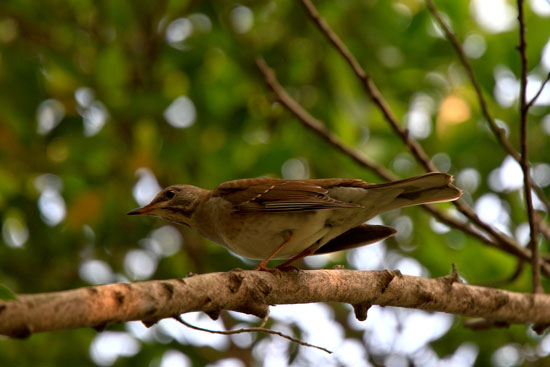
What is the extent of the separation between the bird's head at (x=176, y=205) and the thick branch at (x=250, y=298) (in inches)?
72.8

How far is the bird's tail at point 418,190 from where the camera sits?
457 cm

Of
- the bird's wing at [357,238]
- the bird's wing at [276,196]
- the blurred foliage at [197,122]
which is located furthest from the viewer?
the blurred foliage at [197,122]

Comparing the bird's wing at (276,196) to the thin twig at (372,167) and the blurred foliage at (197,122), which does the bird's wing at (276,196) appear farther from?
the blurred foliage at (197,122)

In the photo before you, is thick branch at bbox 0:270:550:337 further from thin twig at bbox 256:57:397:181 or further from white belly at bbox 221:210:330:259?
thin twig at bbox 256:57:397:181

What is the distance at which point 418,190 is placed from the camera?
15.6ft

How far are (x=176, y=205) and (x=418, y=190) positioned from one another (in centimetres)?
201

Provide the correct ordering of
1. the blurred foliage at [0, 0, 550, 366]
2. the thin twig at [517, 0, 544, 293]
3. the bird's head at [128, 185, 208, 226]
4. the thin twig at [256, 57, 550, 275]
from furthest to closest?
the blurred foliage at [0, 0, 550, 366], the bird's head at [128, 185, 208, 226], the thin twig at [256, 57, 550, 275], the thin twig at [517, 0, 544, 293]

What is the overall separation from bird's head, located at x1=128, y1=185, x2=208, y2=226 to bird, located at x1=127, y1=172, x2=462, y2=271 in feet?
1.41

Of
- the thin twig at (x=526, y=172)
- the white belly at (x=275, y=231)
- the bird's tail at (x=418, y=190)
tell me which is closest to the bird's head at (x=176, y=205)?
the white belly at (x=275, y=231)

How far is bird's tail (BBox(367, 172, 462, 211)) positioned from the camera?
457 cm

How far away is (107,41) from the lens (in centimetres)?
727

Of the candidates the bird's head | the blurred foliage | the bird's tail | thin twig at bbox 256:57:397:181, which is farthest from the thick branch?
the bird's head

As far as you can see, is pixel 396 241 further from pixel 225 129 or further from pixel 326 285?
pixel 326 285

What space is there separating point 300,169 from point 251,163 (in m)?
1.04
